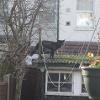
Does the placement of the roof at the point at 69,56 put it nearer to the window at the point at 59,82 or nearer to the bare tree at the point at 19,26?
the window at the point at 59,82

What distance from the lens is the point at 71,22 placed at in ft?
46.3

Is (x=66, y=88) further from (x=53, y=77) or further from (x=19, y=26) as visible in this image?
(x=19, y=26)

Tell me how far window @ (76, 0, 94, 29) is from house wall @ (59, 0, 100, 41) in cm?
15

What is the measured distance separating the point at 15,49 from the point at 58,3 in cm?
473

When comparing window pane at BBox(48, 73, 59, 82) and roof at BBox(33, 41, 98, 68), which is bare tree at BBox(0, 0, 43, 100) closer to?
roof at BBox(33, 41, 98, 68)

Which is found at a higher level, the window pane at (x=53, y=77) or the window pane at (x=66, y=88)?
the window pane at (x=53, y=77)

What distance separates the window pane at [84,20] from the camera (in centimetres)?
1411

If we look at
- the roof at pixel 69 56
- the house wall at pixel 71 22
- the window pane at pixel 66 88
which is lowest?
the window pane at pixel 66 88

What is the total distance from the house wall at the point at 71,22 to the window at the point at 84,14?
0.15 meters

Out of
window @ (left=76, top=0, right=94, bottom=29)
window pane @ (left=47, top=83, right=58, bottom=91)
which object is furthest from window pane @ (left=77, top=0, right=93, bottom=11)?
window pane @ (left=47, top=83, right=58, bottom=91)

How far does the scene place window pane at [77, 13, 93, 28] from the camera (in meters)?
14.1

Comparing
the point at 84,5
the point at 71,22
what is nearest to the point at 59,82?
the point at 71,22

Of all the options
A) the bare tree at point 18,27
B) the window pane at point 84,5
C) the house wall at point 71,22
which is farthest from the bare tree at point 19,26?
the window pane at point 84,5

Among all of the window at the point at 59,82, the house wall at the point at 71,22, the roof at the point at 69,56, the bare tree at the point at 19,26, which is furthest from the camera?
the house wall at the point at 71,22
